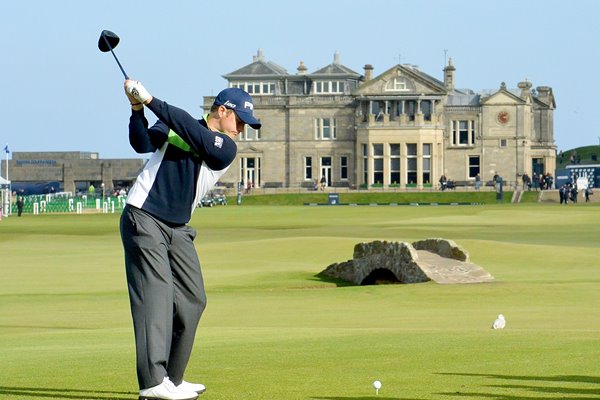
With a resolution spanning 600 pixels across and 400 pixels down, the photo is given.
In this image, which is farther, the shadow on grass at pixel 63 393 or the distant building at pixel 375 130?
the distant building at pixel 375 130

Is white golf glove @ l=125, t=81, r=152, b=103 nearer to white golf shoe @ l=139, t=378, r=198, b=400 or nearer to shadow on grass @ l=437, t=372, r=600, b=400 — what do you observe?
white golf shoe @ l=139, t=378, r=198, b=400

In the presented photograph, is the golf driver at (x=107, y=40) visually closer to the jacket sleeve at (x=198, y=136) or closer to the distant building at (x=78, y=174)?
the jacket sleeve at (x=198, y=136)

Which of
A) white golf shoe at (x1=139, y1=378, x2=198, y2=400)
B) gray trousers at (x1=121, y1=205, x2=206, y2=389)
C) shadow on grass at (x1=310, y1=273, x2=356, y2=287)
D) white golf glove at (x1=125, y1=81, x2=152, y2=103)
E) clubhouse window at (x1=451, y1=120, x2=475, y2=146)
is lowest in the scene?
shadow on grass at (x1=310, y1=273, x2=356, y2=287)

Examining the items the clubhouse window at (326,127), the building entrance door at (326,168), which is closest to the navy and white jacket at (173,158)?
the clubhouse window at (326,127)

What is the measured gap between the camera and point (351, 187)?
151 metres

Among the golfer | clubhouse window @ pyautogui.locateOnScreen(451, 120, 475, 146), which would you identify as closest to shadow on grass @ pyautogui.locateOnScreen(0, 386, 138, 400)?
the golfer

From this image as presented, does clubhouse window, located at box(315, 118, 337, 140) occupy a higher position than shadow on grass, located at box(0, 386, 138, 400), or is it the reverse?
clubhouse window, located at box(315, 118, 337, 140)

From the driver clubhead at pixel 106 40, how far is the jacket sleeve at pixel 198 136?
89 centimetres

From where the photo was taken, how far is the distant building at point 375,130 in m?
150

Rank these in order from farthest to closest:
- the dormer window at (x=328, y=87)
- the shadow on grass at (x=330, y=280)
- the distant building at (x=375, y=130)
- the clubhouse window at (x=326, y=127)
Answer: the dormer window at (x=328, y=87) → the clubhouse window at (x=326, y=127) → the distant building at (x=375, y=130) → the shadow on grass at (x=330, y=280)

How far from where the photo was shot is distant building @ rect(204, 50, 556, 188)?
150 m

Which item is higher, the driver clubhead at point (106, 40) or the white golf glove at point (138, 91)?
the driver clubhead at point (106, 40)

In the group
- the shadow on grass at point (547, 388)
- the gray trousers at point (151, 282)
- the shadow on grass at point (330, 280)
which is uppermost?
the gray trousers at point (151, 282)

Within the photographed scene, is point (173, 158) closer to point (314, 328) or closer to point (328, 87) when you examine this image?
point (314, 328)
